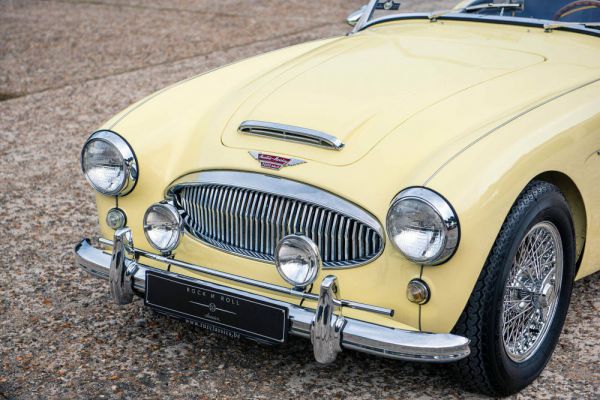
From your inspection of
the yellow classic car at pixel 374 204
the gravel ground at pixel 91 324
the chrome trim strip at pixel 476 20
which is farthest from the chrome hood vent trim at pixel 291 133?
the chrome trim strip at pixel 476 20

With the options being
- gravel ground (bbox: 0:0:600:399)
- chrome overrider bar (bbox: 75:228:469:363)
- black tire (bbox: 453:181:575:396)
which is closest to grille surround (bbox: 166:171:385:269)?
chrome overrider bar (bbox: 75:228:469:363)

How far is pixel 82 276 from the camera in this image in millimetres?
4500

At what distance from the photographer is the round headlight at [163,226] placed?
349cm

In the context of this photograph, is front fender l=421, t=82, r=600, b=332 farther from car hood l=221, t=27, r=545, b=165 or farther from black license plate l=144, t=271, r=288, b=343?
black license plate l=144, t=271, r=288, b=343

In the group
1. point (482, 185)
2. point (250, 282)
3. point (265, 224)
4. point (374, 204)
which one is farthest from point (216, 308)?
point (482, 185)

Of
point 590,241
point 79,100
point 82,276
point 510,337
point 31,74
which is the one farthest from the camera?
point 31,74

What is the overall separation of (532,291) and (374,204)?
30.5 inches

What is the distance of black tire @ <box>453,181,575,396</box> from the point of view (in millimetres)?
3131

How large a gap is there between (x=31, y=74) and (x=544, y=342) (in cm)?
630

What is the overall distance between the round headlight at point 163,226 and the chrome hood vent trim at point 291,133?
1.46ft

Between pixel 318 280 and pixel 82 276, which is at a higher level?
pixel 318 280

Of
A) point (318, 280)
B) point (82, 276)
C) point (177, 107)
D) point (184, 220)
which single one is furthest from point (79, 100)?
point (318, 280)

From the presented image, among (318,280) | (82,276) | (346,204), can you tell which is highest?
(346,204)

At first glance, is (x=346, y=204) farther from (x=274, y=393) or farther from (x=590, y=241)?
(x=590, y=241)
